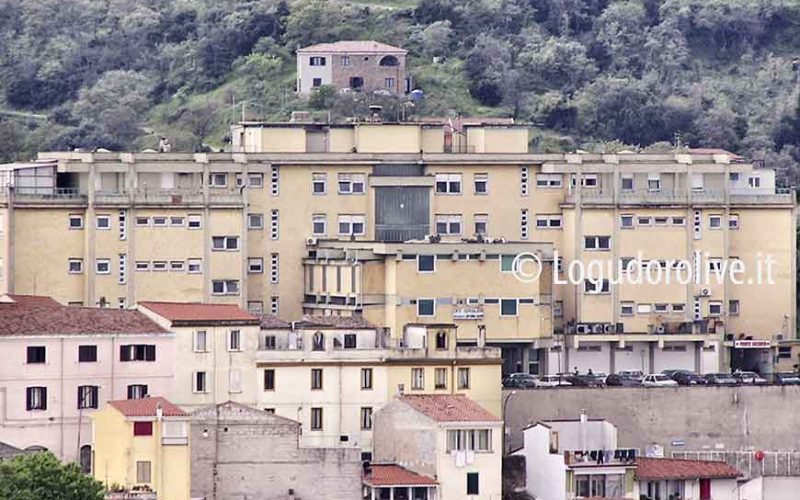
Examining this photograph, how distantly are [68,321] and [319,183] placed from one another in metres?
15.0

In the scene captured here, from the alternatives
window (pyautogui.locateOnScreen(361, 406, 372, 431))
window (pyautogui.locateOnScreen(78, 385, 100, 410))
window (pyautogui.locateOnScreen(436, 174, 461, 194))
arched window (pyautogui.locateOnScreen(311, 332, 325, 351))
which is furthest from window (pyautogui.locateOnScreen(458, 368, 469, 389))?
window (pyautogui.locateOnScreen(436, 174, 461, 194))

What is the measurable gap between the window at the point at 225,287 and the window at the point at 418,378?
11203mm

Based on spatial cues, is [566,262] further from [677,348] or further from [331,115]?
[331,115]

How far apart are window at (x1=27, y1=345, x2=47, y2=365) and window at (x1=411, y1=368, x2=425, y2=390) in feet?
32.0

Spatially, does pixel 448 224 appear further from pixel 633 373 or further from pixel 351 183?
pixel 633 373

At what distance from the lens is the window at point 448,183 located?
110 meters

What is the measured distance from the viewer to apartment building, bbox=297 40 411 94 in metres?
141

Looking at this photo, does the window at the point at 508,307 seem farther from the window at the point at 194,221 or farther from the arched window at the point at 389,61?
the arched window at the point at 389,61

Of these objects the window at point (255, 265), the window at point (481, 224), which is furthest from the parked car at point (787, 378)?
the window at point (255, 265)

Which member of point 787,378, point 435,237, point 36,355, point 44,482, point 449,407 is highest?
point 435,237

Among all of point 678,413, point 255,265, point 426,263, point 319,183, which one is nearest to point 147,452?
point 426,263

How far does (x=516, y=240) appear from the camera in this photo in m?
110

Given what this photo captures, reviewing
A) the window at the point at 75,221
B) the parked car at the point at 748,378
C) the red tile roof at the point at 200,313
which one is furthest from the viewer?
the window at the point at 75,221

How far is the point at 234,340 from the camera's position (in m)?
96.2
